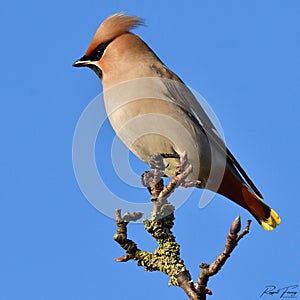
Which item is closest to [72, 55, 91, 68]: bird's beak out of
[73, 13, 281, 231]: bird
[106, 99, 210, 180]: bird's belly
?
[73, 13, 281, 231]: bird

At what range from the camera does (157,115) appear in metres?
5.05

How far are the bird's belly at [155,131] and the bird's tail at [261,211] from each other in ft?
1.28

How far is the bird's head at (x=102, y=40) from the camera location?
561cm

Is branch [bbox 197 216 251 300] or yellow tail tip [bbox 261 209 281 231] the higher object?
yellow tail tip [bbox 261 209 281 231]

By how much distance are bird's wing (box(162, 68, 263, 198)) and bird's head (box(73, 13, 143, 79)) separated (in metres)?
0.51

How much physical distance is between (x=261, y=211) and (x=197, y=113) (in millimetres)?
911

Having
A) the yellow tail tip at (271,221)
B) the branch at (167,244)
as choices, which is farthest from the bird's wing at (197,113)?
the branch at (167,244)

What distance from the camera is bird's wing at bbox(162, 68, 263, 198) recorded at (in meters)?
5.41

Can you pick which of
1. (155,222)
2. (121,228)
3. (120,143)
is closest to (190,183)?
(155,222)

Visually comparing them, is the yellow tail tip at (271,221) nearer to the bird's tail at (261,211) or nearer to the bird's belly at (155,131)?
the bird's tail at (261,211)

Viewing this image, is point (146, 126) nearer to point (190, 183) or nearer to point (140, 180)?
point (140, 180)

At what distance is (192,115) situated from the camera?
5.45 meters

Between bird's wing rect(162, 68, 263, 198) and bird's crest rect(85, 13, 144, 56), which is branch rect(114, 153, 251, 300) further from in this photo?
bird's crest rect(85, 13, 144, 56)

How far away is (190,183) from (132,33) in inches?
87.8
